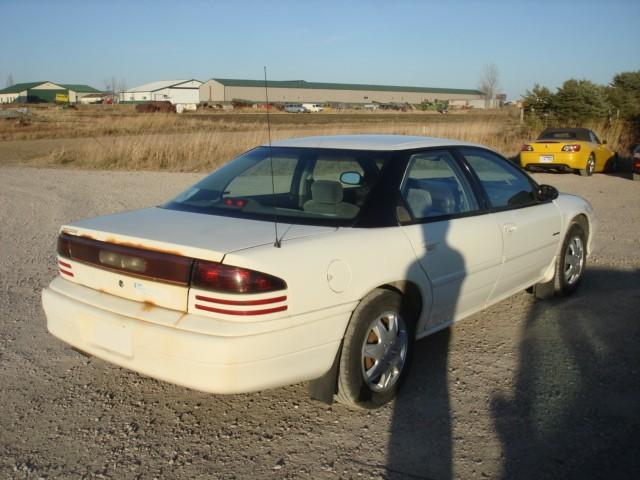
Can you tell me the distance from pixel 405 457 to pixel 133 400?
1646 millimetres

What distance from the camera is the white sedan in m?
3.05

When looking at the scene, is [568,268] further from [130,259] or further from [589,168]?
[589,168]

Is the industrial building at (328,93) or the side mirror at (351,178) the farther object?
the industrial building at (328,93)

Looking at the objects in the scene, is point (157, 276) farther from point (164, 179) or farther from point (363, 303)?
point (164, 179)

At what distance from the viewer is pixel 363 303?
345 centimetres

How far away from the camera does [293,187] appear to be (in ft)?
14.5

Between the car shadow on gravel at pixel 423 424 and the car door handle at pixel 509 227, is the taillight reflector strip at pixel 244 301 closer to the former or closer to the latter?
the car shadow on gravel at pixel 423 424

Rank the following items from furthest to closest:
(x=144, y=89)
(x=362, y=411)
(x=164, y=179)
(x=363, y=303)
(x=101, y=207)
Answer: (x=144, y=89) → (x=164, y=179) → (x=101, y=207) → (x=362, y=411) → (x=363, y=303)

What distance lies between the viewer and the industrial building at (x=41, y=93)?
365 ft

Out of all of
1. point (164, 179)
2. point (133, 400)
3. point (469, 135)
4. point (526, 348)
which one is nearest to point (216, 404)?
point (133, 400)

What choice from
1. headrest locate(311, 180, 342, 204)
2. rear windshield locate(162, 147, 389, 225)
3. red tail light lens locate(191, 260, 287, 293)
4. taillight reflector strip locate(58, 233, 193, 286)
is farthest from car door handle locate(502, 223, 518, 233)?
taillight reflector strip locate(58, 233, 193, 286)

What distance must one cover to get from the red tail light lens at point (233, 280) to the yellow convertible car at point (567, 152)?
596 inches

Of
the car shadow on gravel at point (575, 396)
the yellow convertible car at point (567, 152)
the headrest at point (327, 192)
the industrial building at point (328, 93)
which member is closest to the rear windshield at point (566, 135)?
the yellow convertible car at point (567, 152)

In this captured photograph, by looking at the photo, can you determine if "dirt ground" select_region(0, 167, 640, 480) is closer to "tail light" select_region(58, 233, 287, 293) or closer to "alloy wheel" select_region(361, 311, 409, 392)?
"alloy wheel" select_region(361, 311, 409, 392)
